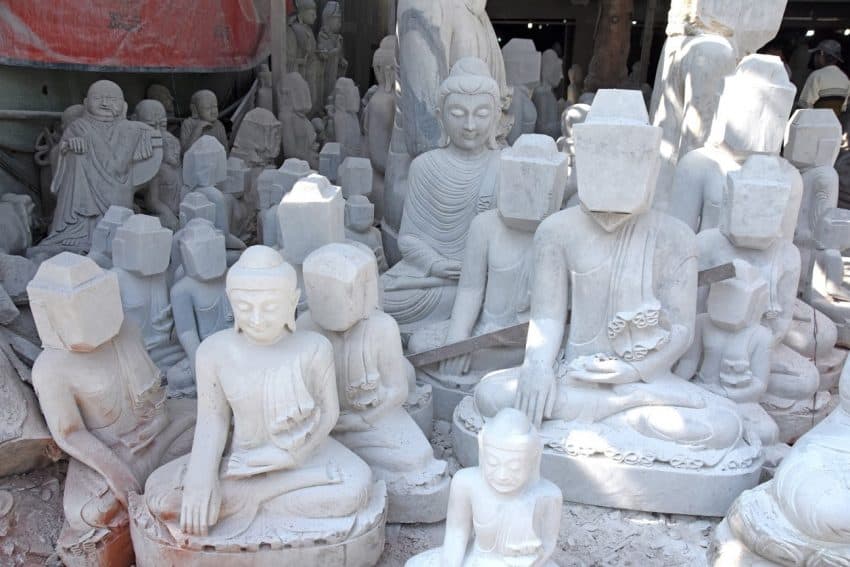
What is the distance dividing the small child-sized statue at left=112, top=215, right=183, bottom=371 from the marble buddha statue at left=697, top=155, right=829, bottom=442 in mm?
2514

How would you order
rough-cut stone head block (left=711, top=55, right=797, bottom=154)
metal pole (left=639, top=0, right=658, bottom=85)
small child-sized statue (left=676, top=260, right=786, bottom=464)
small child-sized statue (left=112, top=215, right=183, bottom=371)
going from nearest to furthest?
1. small child-sized statue (left=676, top=260, right=786, bottom=464)
2. rough-cut stone head block (left=711, top=55, right=797, bottom=154)
3. small child-sized statue (left=112, top=215, right=183, bottom=371)
4. metal pole (left=639, top=0, right=658, bottom=85)

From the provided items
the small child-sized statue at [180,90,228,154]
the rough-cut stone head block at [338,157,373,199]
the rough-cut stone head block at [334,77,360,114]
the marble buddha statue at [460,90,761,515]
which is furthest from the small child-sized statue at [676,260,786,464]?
the small child-sized statue at [180,90,228,154]

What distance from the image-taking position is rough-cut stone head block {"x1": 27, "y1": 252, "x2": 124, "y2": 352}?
2592 mm

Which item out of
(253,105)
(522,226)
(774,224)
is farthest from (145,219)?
(253,105)

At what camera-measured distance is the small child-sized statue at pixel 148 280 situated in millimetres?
3688

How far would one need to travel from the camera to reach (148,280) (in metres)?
3.85

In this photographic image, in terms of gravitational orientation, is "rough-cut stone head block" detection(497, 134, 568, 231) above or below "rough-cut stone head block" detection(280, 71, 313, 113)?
above

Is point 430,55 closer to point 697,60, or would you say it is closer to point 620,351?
point 697,60

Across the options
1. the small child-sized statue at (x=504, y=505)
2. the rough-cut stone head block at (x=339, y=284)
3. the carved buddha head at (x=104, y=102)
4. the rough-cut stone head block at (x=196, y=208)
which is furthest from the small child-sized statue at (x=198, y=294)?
the carved buddha head at (x=104, y=102)

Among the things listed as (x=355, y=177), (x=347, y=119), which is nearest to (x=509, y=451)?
(x=355, y=177)

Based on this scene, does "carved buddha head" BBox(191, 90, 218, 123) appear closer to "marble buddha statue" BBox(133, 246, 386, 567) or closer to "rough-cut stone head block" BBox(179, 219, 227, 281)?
"rough-cut stone head block" BBox(179, 219, 227, 281)

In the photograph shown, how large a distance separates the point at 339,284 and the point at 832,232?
3.43 m

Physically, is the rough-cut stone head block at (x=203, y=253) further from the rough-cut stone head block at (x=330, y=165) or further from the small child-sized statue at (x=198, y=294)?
the rough-cut stone head block at (x=330, y=165)

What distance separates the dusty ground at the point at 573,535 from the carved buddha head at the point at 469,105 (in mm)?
2012
